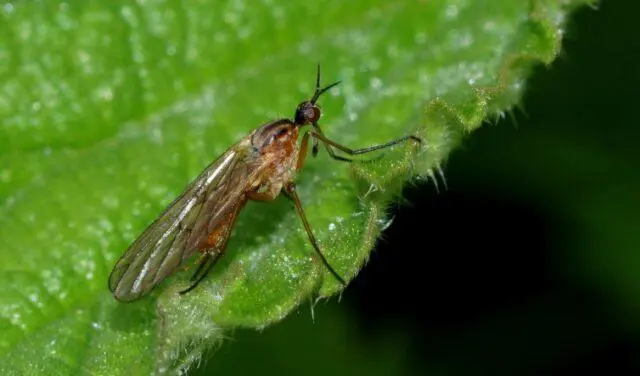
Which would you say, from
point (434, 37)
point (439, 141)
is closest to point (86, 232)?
point (439, 141)

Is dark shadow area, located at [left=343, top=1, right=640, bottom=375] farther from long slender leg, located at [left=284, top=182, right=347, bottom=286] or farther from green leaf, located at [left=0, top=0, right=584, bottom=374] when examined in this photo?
long slender leg, located at [left=284, top=182, right=347, bottom=286]

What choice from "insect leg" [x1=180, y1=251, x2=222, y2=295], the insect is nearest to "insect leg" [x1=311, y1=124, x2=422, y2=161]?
the insect

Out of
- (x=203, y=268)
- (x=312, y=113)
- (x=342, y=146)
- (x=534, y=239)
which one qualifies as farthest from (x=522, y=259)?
(x=203, y=268)

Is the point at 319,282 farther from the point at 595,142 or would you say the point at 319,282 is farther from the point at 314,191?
the point at 595,142

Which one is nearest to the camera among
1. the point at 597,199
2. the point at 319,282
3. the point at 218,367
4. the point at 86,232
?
the point at 319,282

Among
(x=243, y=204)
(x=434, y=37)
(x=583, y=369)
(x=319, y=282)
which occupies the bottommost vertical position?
(x=583, y=369)
